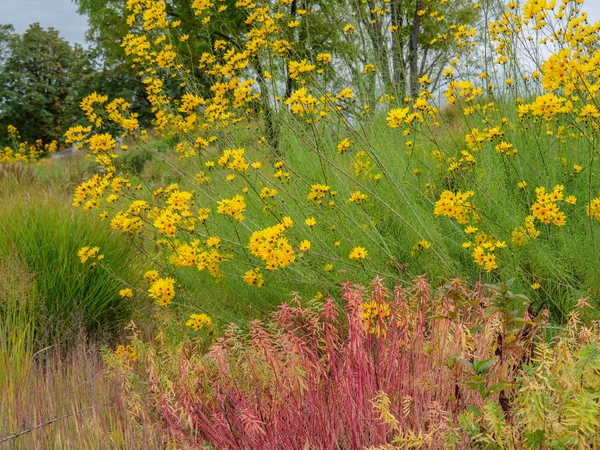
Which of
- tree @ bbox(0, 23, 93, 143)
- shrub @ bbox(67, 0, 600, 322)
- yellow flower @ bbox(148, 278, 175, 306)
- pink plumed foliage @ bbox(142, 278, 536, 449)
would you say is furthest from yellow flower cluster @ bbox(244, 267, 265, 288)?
tree @ bbox(0, 23, 93, 143)

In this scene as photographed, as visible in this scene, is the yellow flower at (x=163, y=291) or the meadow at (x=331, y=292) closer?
the meadow at (x=331, y=292)

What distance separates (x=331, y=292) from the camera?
3.83 m

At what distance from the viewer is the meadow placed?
7.04 ft

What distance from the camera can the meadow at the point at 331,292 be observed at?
214cm

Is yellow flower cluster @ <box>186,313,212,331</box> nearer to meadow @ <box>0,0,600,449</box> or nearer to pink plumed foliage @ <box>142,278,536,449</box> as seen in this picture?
meadow @ <box>0,0,600,449</box>

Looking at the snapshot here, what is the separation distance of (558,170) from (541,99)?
209cm

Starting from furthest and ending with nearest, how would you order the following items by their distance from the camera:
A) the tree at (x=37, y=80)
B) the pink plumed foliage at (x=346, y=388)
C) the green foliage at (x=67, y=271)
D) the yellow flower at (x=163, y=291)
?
1. the tree at (x=37, y=80)
2. the green foliage at (x=67, y=271)
3. the yellow flower at (x=163, y=291)
4. the pink plumed foliage at (x=346, y=388)

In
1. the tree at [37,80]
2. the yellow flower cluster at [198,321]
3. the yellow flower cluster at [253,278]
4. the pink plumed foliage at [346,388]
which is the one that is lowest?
the pink plumed foliage at [346,388]

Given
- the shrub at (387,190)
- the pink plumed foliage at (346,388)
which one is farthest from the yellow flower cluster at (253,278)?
the pink plumed foliage at (346,388)

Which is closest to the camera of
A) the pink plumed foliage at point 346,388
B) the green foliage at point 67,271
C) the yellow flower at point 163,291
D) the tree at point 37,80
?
the pink plumed foliage at point 346,388

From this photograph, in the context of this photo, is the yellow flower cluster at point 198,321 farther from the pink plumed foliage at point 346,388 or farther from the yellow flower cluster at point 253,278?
the pink plumed foliage at point 346,388

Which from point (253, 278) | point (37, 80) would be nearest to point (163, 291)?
point (253, 278)

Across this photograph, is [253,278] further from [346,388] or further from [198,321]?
[346,388]

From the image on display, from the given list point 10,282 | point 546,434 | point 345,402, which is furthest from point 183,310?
point 546,434
